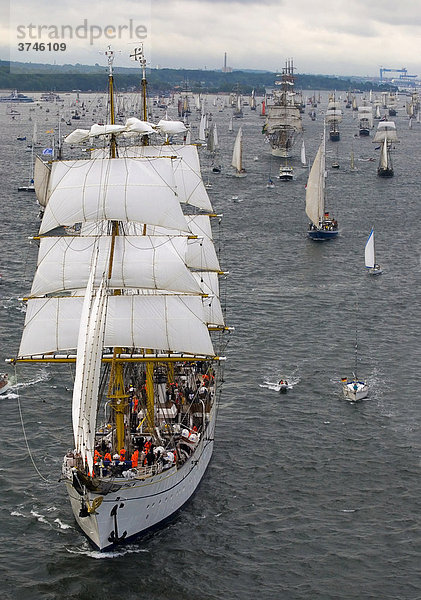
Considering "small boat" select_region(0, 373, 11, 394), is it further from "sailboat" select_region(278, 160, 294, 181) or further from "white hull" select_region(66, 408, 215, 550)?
"sailboat" select_region(278, 160, 294, 181)

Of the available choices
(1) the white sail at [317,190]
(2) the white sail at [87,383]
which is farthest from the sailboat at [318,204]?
(2) the white sail at [87,383]

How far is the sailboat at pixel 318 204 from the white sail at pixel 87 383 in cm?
7716

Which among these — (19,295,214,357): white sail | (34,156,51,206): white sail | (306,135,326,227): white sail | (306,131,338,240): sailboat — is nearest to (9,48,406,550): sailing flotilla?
(19,295,214,357): white sail

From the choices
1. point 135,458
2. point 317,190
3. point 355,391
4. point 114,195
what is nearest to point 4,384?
point 114,195

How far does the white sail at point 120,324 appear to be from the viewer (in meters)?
53.8

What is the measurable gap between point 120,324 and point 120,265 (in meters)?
3.43

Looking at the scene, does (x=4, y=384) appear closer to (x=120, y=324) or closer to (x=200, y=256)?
(x=200, y=256)

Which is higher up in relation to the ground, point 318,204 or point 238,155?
point 238,155

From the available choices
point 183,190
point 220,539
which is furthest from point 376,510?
point 183,190

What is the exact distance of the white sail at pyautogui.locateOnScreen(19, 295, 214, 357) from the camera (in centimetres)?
5375

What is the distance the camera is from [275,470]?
55938mm

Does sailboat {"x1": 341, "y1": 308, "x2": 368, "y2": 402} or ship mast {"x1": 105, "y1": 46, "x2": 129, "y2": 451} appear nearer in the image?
ship mast {"x1": 105, "y1": 46, "x2": 129, "y2": 451}

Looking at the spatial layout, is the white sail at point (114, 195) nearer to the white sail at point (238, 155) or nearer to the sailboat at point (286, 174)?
the white sail at point (238, 155)

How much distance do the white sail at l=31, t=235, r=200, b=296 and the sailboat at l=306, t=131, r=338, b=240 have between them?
6844 centimetres
